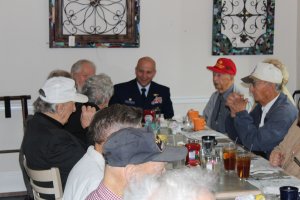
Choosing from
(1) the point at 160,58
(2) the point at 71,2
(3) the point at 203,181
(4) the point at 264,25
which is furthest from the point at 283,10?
(3) the point at 203,181

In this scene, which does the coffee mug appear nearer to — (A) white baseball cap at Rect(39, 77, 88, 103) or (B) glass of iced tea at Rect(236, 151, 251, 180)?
(B) glass of iced tea at Rect(236, 151, 251, 180)

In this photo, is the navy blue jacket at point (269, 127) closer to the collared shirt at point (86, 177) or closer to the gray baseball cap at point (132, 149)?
the collared shirt at point (86, 177)

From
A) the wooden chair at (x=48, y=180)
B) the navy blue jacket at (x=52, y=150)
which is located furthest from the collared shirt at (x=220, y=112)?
the wooden chair at (x=48, y=180)

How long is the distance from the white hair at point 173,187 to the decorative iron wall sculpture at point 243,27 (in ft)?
14.9

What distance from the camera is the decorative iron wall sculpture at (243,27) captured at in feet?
19.2

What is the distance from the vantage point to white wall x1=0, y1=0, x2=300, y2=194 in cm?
549

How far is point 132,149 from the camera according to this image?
1889mm

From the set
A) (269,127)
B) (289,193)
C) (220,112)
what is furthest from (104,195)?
(220,112)

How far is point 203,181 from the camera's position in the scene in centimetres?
146

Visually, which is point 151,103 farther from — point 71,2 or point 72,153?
point 72,153

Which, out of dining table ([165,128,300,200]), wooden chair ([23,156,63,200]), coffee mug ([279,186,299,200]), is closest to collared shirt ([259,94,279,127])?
dining table ([165,128,300,200])

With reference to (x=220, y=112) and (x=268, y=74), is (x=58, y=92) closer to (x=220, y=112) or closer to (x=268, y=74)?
(x=268, y=74)

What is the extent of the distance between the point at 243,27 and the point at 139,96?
4.67 ft

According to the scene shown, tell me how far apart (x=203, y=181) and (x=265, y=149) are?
253 centimetres
